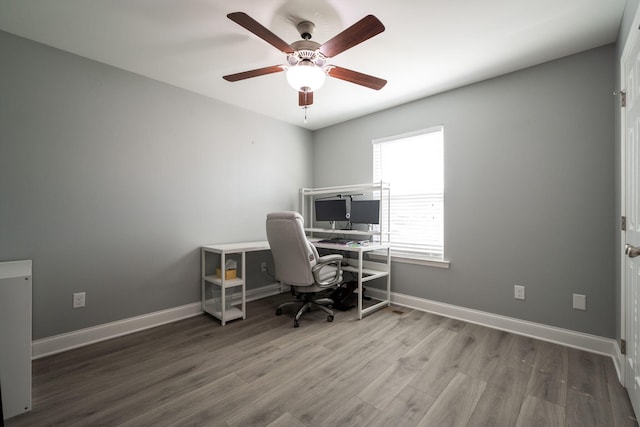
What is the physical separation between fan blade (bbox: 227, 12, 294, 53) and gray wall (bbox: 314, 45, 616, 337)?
1992 mm

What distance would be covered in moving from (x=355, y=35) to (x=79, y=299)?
286 cm

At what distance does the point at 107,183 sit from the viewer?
2.51 m

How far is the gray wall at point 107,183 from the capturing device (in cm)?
214

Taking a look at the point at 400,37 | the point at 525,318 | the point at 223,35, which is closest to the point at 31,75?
the point at 223,35

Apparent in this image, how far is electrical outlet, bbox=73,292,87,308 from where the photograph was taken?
7.70 ft

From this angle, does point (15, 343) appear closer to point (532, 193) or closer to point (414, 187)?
point (414, 187)

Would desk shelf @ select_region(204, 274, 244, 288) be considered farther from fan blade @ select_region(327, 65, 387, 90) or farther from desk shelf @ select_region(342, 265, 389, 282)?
fan blade @ select_region(327, 65, 387, 90)

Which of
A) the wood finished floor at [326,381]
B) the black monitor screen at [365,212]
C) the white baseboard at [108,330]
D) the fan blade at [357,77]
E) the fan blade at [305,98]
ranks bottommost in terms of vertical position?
the wood finished floor at [326,381]

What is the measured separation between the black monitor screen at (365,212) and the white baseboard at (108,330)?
2029 millimetres

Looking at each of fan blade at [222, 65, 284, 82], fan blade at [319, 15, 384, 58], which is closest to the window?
fan blade at [319, 15, 384, 58]

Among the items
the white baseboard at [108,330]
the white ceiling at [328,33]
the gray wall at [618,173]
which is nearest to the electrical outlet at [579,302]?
the gray wall at [618,173]

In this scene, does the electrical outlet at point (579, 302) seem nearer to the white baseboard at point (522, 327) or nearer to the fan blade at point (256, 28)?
the white baseboard at point (522, 327)

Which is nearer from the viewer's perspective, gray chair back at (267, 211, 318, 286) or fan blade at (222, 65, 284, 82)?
fan blade at (222, 65, 284, 82)

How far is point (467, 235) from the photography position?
9.45 feet
